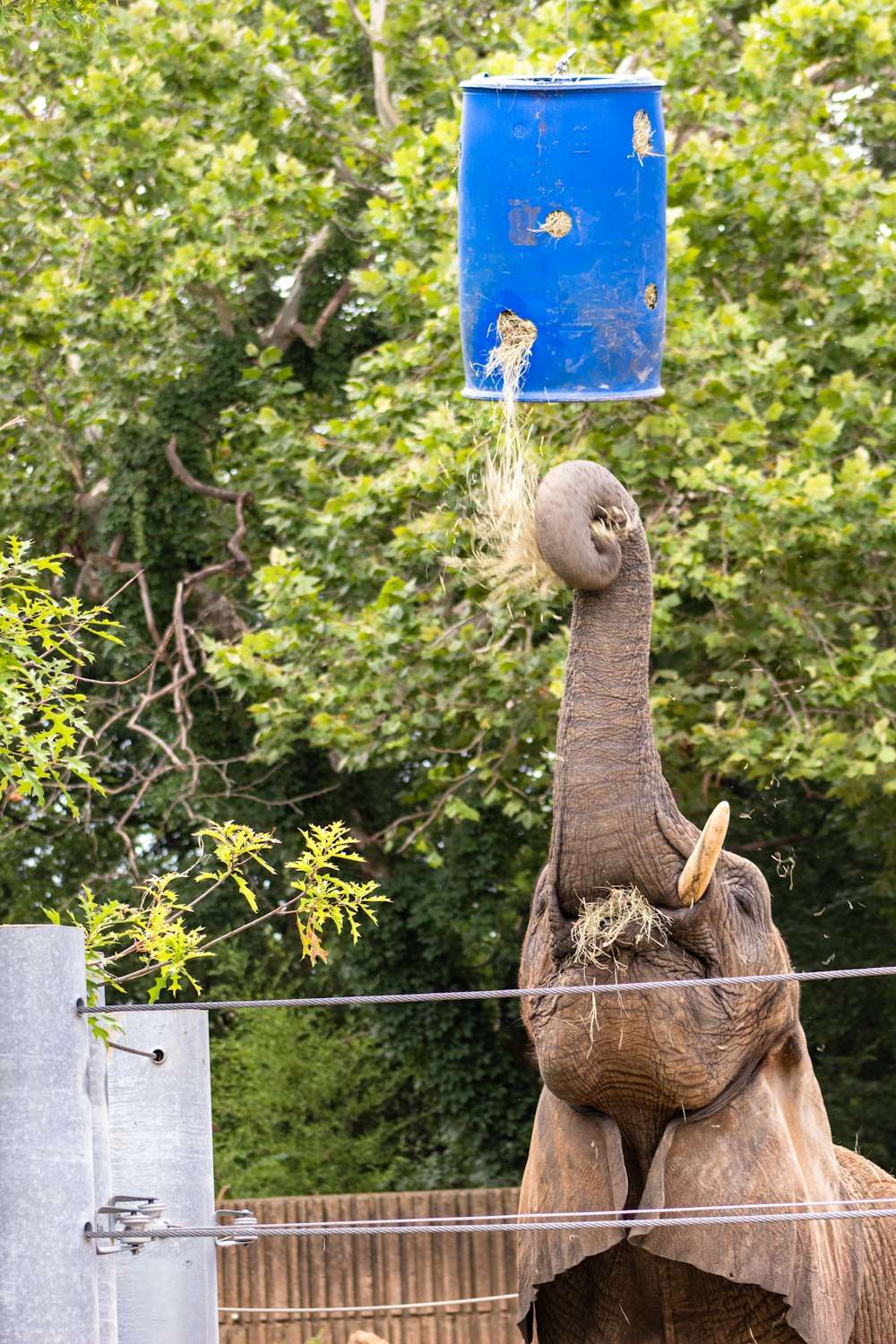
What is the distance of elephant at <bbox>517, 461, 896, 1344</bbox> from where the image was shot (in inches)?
127

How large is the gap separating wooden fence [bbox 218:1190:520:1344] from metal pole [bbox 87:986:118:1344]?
5.44 meters

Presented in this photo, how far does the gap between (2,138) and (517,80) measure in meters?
6.01

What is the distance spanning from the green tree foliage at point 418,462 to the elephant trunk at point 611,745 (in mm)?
3035

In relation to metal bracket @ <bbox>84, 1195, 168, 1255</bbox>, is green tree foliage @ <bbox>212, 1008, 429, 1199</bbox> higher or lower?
lower

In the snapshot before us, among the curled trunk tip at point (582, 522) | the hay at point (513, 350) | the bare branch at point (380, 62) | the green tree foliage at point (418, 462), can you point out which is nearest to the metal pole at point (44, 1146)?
the curled trunk tip at point (582, 522)

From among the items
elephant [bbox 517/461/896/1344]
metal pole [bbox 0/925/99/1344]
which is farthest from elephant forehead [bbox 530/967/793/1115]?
metal pole [bbox 0/925/99/1344]

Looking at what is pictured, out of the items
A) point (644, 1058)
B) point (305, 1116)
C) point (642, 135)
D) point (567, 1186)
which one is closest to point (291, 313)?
point (305, 1116)

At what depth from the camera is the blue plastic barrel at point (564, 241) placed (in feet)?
13.7

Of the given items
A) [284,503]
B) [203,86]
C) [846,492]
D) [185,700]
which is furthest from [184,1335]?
[203,86]

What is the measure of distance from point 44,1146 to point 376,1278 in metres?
5.83

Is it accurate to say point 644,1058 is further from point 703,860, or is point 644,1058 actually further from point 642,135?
point 642,135

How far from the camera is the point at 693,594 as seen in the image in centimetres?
746

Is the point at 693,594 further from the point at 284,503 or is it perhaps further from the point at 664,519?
the point at 284,503

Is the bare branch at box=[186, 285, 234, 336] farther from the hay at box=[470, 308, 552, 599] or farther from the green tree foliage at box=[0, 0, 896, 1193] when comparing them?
the hay at box=[470, 308, 552, 599]
